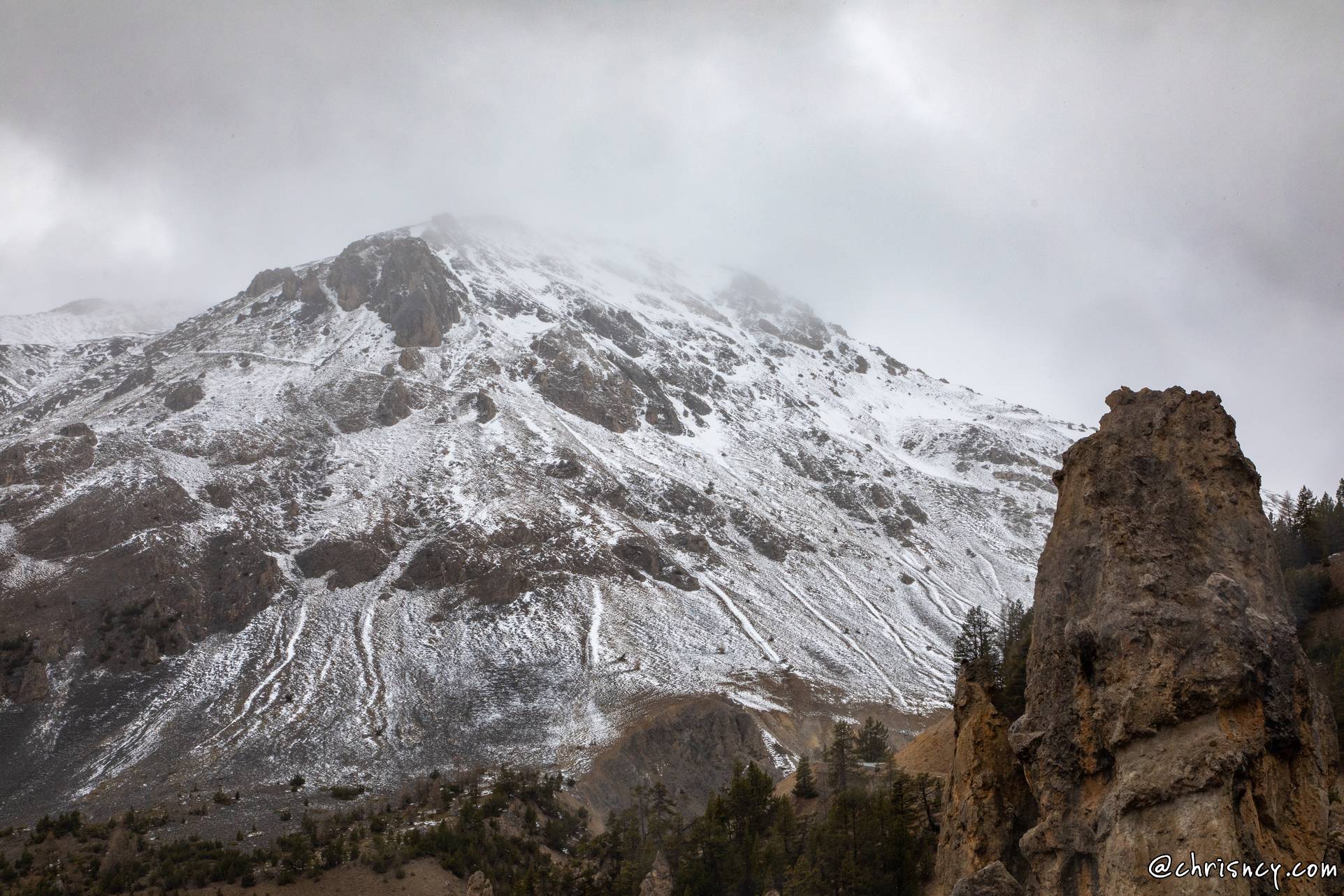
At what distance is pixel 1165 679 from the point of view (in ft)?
38.2

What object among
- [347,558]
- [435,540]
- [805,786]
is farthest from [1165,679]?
[435,540]

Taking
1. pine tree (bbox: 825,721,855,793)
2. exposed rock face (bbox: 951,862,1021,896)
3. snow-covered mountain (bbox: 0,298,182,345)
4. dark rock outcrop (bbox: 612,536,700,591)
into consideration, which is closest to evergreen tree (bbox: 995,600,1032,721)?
exposed rock face (bbox: 951,862,1021,896)

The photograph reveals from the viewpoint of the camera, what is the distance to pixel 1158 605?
40.6 feet

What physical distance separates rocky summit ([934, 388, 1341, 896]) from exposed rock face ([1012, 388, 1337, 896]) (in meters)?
0.03

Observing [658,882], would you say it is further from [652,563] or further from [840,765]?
[652,563]

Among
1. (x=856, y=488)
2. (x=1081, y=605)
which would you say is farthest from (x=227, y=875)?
(x=856, y=488)

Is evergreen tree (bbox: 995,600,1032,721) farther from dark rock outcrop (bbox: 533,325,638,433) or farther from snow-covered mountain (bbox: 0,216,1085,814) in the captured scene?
dark rock outcrop (bbox: 533,325,638,433)

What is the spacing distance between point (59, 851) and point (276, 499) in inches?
2174

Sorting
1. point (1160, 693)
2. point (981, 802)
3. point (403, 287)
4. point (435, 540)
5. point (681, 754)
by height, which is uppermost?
point (403, 287)

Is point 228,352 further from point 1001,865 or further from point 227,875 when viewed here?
point 1001,865

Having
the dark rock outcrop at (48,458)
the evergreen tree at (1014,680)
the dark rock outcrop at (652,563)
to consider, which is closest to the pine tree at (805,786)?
the evergreen tree at (1014,680)

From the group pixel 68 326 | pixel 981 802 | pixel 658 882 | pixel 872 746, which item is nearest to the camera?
pixel 981 802

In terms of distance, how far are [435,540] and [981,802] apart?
242 ft

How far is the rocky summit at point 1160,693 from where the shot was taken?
419 inches
